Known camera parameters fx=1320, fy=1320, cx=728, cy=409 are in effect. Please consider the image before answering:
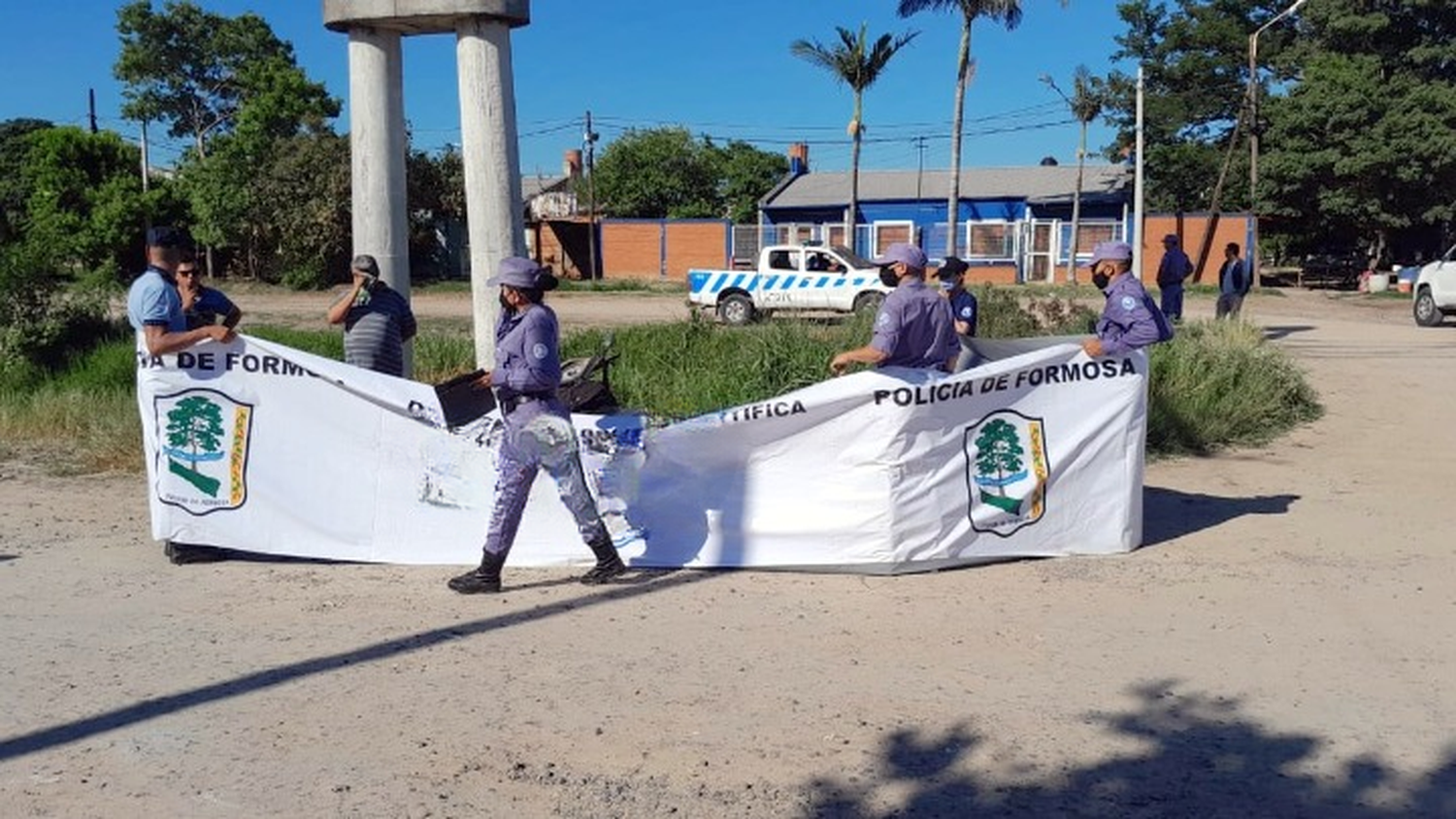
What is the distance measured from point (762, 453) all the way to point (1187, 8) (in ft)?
144

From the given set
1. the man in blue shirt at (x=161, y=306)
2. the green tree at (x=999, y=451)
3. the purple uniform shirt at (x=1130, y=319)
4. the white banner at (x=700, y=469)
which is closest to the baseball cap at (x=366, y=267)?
the white banner at (x=700, y=469)

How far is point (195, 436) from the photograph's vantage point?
721cm

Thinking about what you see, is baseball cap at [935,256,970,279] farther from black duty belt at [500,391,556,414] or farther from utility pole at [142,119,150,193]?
utility pole at [142,119,150,193]

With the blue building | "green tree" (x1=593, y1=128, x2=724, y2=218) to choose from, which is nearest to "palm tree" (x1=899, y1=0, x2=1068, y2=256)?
the blue building

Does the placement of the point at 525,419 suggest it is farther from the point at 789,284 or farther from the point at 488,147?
the point at 789,284

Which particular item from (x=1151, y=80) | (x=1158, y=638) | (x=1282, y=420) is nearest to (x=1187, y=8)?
(x=1151, y=80)

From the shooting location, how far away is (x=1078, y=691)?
5.23 meters

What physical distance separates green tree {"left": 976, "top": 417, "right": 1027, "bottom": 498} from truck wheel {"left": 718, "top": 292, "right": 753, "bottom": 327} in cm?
1890

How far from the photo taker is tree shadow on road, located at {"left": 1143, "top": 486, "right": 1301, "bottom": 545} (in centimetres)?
806

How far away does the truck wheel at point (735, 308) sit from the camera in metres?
26.0

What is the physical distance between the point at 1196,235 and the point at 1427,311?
17.8m

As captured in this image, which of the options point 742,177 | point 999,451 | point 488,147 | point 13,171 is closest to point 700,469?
point 999,451

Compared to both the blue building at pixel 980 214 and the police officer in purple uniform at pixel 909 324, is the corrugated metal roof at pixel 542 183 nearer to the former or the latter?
the blue building at pixel 980 214

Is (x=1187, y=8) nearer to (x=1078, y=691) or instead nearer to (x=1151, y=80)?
(x=1151, y=80)
